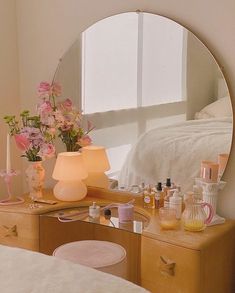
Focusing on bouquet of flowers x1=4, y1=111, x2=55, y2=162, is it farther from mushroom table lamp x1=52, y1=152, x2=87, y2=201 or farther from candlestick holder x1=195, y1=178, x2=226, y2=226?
candlestick holder x1=195, y1=178, x2=226, y2=226

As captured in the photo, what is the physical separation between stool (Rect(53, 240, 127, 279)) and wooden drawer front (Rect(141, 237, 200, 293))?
0.42 feet

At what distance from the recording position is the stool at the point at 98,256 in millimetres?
2133

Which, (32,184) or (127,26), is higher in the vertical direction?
(127,26)

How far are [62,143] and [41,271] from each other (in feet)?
4.38

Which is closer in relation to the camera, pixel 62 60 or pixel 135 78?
pixel 135 78

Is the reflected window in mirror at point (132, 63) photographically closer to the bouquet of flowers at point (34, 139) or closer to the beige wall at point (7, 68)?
the bouquet of flowers at point (34, 139)

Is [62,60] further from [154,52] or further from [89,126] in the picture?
[154,52]

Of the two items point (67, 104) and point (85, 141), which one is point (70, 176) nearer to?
point (85, 141)

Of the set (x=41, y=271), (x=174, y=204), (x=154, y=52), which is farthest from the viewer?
(x=154, y=52)

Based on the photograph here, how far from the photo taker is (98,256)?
2223mm

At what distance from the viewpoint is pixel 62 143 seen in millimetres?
2758

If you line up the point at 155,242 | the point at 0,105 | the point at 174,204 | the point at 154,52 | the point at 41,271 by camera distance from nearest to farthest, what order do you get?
the point at 41,271 → the point at 155,242 → the point at 174,204 → the point at 154,52 → the point at 0,105

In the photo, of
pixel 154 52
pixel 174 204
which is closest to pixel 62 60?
pixel 154 52

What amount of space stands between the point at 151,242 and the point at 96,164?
2.39 ft
